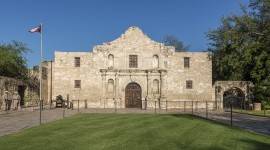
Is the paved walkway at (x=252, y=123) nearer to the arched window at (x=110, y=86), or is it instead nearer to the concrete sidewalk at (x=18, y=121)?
the concrete sidewalk at (x=18, y=121)

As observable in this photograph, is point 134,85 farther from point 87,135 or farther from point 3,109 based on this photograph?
point 87,135

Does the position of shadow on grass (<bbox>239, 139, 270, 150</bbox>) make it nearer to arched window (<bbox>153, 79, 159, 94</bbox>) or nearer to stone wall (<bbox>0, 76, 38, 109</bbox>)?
stone wall (<bbox>0, 76, 38, 109</bbox>)

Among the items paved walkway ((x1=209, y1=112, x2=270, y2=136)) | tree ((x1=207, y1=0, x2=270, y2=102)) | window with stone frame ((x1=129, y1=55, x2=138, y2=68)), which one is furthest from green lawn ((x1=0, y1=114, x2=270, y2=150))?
window with stone frame ((x1=129, y1=55, x2=138, y2=68))

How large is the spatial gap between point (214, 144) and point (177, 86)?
21705 millimetres

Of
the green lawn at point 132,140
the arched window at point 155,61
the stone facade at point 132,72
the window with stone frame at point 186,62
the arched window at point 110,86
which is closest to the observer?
the green lawn at point 132,140

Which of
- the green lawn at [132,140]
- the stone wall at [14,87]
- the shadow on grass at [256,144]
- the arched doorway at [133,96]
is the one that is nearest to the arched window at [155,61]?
the arched doorway at [133,96]

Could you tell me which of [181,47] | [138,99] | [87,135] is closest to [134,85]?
[138,99]

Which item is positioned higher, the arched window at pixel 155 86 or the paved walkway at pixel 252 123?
the arched window at pixel 155 86

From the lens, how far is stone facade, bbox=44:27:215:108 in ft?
97.8

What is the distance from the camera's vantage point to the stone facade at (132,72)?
29.8 metres

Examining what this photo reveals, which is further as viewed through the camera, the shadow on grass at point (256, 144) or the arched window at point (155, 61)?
the arched window at point (155, 61)

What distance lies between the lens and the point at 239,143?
28.4 feet

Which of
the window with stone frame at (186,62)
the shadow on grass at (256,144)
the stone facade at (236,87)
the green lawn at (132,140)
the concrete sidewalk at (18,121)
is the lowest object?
the concrete sidewalk at (18,121)

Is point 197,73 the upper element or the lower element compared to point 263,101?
upper
